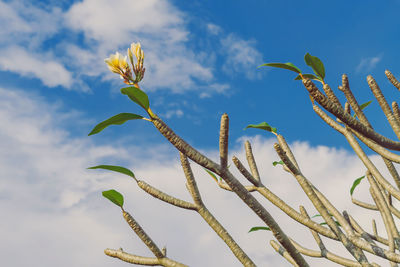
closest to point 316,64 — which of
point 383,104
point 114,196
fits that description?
point 383,104

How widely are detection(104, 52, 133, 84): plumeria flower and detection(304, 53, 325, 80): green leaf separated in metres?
0.73

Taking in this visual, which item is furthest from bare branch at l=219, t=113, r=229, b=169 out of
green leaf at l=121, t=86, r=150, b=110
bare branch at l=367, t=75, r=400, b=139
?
bare branch at l=367, t=75, r=400, b=139

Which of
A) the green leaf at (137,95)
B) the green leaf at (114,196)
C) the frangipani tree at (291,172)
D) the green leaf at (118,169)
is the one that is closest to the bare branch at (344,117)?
the frangipani tree at (291,172)

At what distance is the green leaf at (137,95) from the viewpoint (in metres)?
1.22

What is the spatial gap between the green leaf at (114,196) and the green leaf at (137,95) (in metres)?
0.59

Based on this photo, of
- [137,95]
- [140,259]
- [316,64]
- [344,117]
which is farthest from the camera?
[140,259]

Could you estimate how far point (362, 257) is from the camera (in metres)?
1.97

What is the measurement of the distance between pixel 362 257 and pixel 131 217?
1106mm

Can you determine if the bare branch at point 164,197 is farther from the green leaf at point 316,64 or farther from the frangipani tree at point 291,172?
the green leaf at point 316,64

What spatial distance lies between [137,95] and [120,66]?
11cm

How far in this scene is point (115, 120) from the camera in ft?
4.42

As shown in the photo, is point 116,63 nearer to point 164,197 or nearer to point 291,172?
point 164,197

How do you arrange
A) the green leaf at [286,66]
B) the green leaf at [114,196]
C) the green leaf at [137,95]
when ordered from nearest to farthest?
the green leaf at [137,95] < the green leaf at [286,66] < the green leaf at [114,196]

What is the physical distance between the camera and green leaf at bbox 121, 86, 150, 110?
1219 mm
